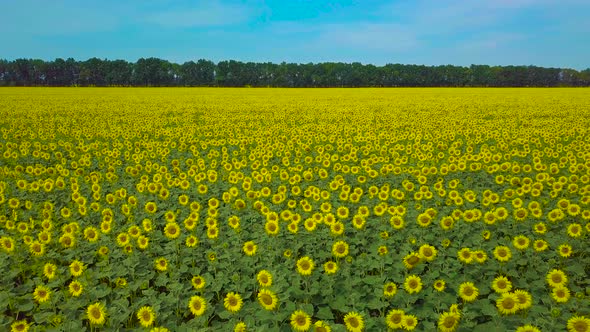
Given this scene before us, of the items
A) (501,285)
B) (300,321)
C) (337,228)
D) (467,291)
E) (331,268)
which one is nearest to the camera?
(300,321)

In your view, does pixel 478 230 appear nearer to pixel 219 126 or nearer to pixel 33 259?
pixel 33 259

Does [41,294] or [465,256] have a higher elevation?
[465,256]

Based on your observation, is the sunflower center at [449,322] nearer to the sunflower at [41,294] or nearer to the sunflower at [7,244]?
the sunflower at [41,294]

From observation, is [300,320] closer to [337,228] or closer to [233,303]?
[233,303]

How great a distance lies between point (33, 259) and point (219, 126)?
14.0 m

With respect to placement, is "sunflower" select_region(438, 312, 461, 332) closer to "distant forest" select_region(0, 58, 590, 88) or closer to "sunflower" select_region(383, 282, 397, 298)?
"sunflower" select_region(383, 282, 397, 298)

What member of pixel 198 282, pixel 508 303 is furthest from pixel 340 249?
pixel 508 303

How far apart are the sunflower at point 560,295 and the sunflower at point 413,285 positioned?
131 cm

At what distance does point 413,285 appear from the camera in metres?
4.55

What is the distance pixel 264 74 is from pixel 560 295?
4334 inches

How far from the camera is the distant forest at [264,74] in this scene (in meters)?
107

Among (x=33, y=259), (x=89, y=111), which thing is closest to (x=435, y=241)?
(x=33, y=259)

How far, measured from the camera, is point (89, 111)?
27.0m

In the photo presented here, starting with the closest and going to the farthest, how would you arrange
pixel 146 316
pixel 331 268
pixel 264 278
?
pixel 146 316
pixel 264 278
pixel 331 268
